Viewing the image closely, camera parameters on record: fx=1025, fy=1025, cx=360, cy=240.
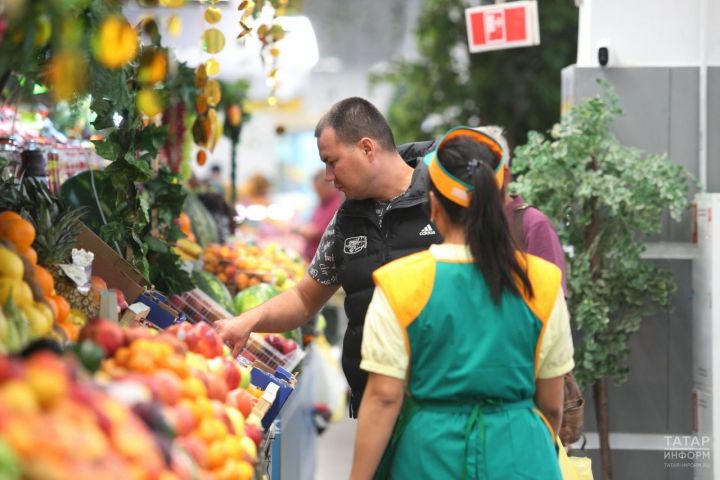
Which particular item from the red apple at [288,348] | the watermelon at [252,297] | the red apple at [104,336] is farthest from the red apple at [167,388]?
the watermelon at [252,297]

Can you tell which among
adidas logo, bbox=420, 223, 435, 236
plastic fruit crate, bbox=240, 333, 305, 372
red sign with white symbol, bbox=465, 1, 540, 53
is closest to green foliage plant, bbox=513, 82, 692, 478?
red sign with white symbol, bbox=465, 1, 540, 53

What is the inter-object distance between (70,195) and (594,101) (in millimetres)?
2518

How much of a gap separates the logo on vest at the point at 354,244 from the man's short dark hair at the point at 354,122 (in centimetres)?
33

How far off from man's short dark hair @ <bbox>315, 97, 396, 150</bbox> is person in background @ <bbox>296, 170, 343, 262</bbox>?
579 centimetres

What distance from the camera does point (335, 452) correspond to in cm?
785

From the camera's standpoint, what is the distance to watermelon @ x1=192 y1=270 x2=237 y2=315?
4.87m

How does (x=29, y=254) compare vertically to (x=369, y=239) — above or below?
above

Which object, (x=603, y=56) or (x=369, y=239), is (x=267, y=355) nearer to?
(x=369, y=239)

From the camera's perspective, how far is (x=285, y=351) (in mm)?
4359

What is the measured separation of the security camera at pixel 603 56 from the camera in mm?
5363

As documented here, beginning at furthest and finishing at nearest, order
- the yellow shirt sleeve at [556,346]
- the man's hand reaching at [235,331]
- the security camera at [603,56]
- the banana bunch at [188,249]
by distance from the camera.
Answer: the security camera at [603,56], the banana bunch at [188,249], the man's hand reaching at [235,331], the yellow shirt sleeve at [556,346]

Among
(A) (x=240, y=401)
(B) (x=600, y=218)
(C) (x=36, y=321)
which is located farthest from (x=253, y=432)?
(B) (x=600, y=218)

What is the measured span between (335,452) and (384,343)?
5450 millimetres

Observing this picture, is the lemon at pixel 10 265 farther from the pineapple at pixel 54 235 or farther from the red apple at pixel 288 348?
the red apple at pixel 288 348
